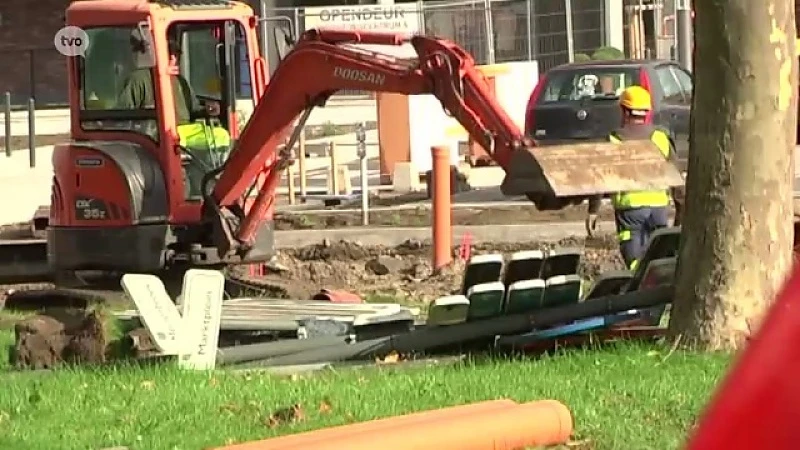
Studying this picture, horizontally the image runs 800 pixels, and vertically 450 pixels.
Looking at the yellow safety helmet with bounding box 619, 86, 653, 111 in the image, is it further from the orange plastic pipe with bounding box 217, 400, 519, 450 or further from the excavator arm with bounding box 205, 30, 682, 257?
the orange plastic pipe with bounding box 217, 400, 519, 450

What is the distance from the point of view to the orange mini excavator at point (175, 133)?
12539 millimetres

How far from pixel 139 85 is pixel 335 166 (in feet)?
30.3

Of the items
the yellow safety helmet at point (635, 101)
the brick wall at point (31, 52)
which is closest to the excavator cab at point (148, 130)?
the yellow safety helmet at point (635, 101)

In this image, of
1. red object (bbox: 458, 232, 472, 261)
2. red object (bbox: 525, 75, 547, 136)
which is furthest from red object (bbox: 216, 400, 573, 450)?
red object (bbox: 525, 75, 547, 136)

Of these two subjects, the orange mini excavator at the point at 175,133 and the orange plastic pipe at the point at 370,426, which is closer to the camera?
the orange plastic pipe at the point at 370,426

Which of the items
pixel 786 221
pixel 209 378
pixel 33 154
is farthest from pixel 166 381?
pixel 33 154

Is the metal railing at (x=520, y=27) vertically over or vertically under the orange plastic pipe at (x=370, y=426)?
over

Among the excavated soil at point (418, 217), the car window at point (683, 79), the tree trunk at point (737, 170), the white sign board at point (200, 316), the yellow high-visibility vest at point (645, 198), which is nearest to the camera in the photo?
the tree trunk at point (737, 170)

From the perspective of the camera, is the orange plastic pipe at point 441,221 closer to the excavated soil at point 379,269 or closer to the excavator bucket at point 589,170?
the excavated soil at point 379,269

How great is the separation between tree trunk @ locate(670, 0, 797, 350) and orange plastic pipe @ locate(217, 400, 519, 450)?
1.85 m

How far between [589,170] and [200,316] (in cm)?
264

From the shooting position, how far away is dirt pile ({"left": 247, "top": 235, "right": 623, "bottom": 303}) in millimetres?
14008

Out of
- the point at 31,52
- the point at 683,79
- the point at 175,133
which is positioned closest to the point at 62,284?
the point at 175,133

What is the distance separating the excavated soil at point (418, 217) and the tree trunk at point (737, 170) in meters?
9.82
